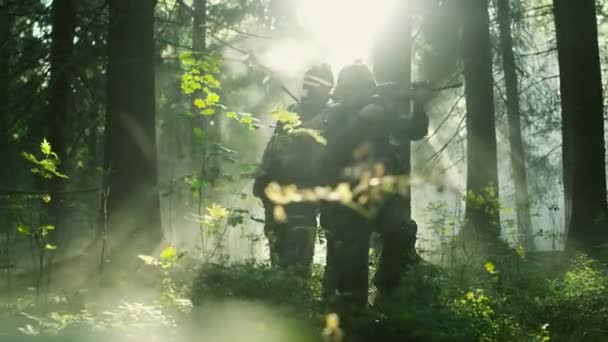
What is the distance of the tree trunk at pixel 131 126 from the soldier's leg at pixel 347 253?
9.30ft

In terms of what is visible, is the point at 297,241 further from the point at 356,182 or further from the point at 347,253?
the point at 356,182

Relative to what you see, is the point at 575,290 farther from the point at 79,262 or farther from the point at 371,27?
the point at 79,262

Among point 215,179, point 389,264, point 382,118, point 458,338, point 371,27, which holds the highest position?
point 371,27

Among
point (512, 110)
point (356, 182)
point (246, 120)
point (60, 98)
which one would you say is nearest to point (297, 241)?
point (356, 182)

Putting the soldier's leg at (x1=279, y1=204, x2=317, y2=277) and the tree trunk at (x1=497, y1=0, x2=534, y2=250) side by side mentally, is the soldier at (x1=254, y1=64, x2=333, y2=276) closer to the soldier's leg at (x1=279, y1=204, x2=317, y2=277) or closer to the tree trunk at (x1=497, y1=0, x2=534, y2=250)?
the soldier's leg at (x1=279, y1=204, x2=317, y2=277)

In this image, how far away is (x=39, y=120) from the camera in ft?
42.7

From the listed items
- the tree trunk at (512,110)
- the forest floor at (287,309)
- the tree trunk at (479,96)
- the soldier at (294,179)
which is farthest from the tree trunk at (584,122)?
the tree trunk at (512,110)

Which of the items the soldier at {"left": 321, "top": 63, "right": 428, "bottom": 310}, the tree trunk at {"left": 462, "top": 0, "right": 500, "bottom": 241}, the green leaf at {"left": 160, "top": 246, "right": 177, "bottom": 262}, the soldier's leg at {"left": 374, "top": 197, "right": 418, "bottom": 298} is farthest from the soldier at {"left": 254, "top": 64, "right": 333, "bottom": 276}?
the tree trunk at {"left": 462, "top": 0, "right": 500, "bottom": 241}

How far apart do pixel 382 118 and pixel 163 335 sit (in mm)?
3295

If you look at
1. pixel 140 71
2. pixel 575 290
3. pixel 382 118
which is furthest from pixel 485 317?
pixel 140 71

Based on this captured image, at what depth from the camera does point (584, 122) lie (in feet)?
34.6

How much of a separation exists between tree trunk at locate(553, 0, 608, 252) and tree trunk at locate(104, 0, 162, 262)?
6.01 metres

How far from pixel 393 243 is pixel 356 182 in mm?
750

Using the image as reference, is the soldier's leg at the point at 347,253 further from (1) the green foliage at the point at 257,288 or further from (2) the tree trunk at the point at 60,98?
(2) the tree trunk at the point at 60,98
